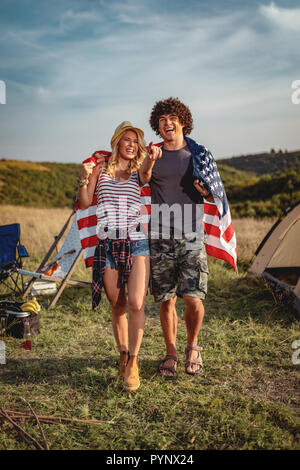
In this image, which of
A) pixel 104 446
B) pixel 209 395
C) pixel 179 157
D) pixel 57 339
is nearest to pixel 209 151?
pixel 179 157

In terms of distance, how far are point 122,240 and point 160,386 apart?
4.08 ft

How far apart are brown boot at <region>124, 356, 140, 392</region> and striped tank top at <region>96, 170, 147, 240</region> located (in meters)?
0.99

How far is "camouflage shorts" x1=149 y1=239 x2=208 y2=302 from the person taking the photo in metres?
3.02

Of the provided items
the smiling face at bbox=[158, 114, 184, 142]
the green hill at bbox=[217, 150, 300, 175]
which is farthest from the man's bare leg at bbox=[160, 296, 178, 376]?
the green hill at bbox=[217, 150, 300, 175]

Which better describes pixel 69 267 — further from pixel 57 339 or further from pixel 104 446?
pixel 104 446

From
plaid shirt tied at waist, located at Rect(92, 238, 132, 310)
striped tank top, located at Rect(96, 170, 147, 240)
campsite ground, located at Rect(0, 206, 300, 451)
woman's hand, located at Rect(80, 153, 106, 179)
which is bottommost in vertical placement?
campsite ground, located at Rect(0, 206, 300, 451)

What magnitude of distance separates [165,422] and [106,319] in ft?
7.44

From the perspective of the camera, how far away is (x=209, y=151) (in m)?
3.12

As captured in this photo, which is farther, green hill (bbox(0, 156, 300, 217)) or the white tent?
green hill (bbox(0, 156, 300, 217))

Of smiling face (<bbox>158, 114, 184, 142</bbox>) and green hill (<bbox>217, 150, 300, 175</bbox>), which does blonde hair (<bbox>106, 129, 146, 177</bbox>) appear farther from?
green hill (<bbox>217, 150, 300, 175</bbox>)

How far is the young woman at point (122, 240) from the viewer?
289 cm

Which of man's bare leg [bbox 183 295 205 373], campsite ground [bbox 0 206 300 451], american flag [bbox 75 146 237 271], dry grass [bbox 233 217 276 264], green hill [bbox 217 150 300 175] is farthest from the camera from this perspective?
dry grass [bbox 233 217 276 264]

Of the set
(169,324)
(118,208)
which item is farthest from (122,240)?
(169,324)

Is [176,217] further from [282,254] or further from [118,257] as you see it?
[282,254]
